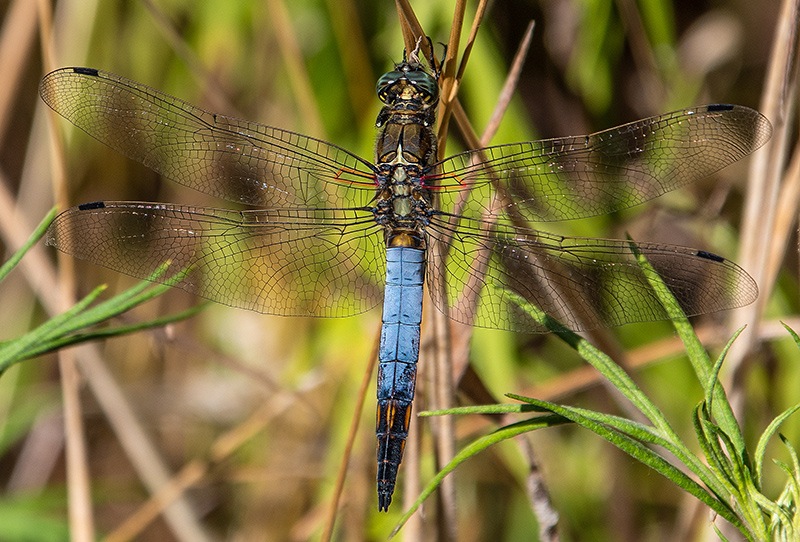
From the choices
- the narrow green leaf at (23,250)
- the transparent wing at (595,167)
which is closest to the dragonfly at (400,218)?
the transparent wing at (595,167)

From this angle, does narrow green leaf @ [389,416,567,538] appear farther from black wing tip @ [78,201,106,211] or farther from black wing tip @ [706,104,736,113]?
black wing tip @ [78,201,106,211]

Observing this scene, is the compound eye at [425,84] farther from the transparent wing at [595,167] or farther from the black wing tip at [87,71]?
the black wing tip at [87,71]

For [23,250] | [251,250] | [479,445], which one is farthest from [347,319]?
[479,445]

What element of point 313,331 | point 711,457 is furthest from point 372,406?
point 711,457

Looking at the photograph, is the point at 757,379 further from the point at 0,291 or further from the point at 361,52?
the point at 0,291

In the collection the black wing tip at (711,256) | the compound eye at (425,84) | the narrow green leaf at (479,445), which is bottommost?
the narrow green leaf at (479,445)

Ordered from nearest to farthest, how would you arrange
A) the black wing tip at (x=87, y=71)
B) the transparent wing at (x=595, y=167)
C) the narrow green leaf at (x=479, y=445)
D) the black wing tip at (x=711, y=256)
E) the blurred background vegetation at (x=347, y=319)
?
1. the narrow green leaf at (x=479, y=445)
2. the black wing tip at (x=711, y=256)
3. the transparent wing at (x=595, y=167)
4. the black wing tip at (x=87, y=71)
5. the blurred background vegetation at (x=347, y=319)
